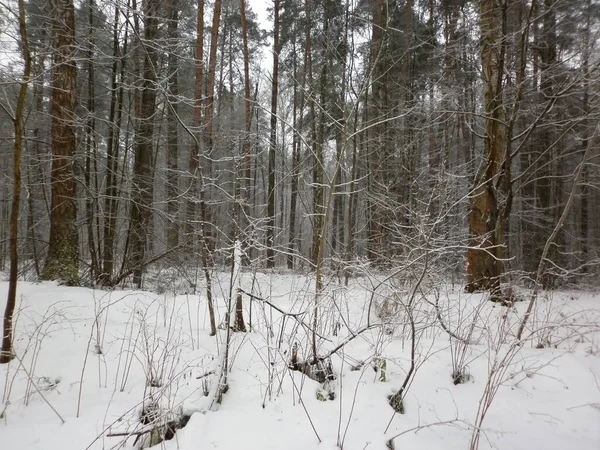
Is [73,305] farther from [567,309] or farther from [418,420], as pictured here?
[567,309]

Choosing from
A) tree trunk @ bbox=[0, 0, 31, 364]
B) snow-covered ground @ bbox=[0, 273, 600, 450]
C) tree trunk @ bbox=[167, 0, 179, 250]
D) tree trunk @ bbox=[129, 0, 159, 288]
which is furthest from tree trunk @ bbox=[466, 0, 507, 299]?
tree trunk @ bbox=[129, 0, 159, 288]

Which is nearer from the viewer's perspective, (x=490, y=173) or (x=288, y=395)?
(x=288, y=395)

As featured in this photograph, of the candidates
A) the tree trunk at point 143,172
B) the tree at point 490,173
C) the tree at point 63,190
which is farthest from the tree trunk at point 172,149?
the tree at point 490,173

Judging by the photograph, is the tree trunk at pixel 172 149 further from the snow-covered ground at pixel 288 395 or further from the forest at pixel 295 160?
the snow-covered ground at pixel 288 395

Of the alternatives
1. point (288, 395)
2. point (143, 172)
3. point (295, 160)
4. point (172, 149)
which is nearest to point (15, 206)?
point (288, 395)

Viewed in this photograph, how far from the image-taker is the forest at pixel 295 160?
2.68 metres

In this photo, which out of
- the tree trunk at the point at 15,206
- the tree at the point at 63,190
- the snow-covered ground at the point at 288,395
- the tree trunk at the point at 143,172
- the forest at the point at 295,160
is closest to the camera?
the snow-covered ground at the point at 288,395

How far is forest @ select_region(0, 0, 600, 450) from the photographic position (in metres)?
2.68

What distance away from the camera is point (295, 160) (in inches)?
432

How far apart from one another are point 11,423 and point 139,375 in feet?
2.63

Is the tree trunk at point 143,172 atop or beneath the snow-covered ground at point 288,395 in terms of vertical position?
atop

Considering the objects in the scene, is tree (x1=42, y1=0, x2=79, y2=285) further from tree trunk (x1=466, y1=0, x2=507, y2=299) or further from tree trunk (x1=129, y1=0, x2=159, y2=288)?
tree trunk (x1=466, y1=0, x2=507, y2=299)

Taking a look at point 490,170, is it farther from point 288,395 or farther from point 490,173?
point 288,395

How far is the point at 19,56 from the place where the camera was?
3170mm
